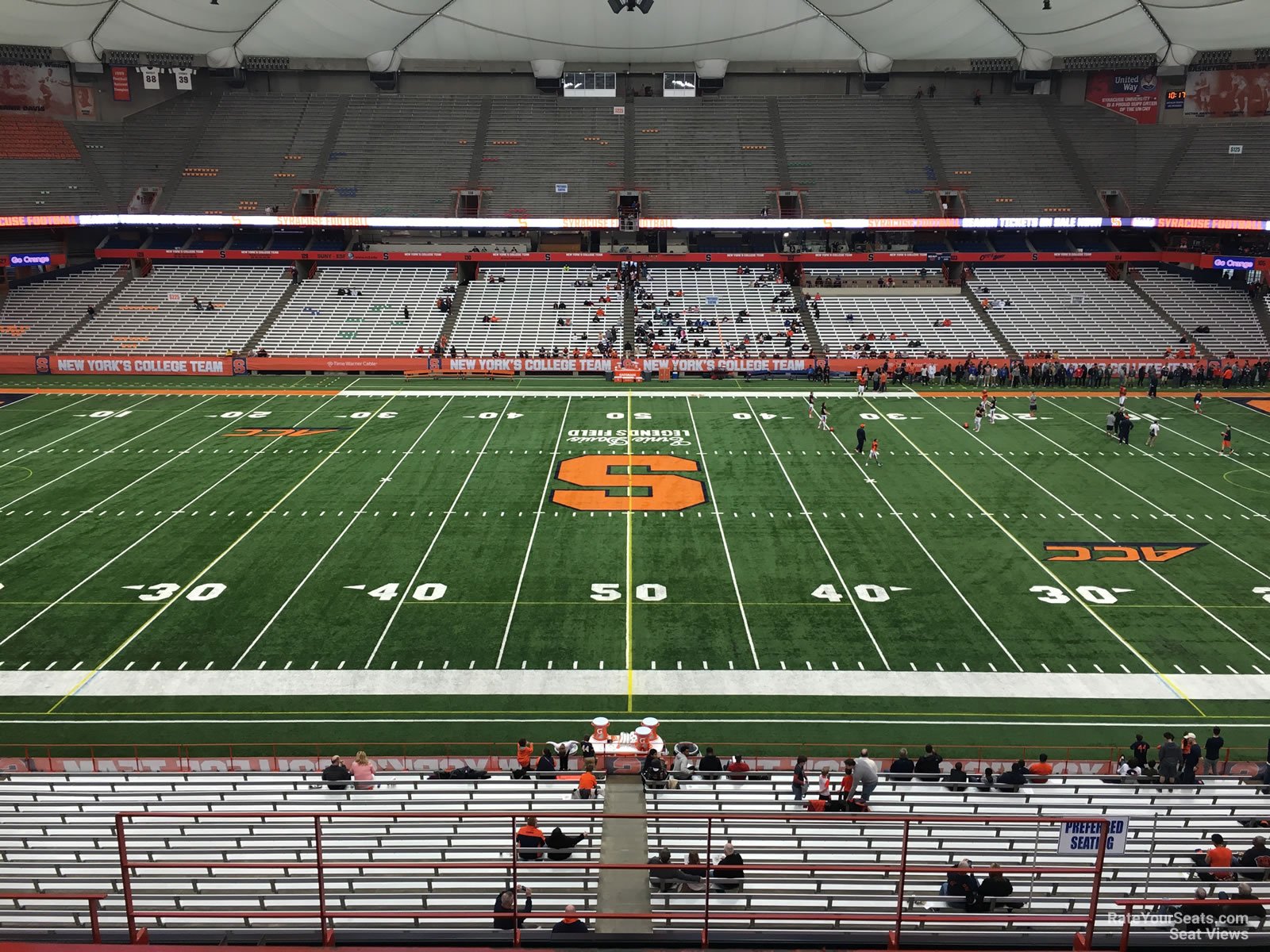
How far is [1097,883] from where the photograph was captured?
7910 millimetres

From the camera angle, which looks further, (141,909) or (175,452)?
(175,452)

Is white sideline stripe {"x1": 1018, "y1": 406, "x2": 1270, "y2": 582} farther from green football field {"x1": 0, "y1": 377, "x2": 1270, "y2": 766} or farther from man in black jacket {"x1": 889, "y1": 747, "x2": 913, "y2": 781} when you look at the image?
man in black jacket {"x1": 889, "y1": 747, "x2": 913, "y2": 781}

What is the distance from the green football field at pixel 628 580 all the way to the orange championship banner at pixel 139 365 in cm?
961

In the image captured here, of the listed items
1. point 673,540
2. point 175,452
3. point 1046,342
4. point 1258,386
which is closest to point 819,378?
point 1046,342

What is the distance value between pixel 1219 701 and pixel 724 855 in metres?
12.8

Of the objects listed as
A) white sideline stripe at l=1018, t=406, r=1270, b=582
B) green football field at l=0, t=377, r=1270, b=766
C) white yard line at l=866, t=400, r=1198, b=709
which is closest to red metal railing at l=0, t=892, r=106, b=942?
green football field at l=0, t=377, r=1270, b=766

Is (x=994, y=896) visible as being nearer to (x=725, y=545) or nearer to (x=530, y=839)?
(x=530, y=839)

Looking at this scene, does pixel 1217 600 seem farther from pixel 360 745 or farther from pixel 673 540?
pixel 360 745

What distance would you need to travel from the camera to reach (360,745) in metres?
16.3

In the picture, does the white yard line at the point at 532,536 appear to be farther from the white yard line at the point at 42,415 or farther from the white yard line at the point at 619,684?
the white yard line at the point at 42,415

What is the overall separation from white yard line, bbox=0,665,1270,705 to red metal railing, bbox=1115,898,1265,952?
8.74 meters

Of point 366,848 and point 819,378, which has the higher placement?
point 819,378

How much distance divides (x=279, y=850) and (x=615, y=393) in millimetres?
34512

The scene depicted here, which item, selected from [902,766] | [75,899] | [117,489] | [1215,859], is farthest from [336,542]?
[1215,859]
